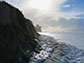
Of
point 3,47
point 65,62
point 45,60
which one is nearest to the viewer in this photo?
point 3,47

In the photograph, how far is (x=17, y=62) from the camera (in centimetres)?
1869

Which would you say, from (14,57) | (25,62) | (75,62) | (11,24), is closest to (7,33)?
(11,24)

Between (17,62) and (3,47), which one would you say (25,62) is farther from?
(3,47)

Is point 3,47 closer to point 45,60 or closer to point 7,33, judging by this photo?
point 7,33

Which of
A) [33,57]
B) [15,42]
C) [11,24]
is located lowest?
[33,57]

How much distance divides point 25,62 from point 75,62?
11.5 metres

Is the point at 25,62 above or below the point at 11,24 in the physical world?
below

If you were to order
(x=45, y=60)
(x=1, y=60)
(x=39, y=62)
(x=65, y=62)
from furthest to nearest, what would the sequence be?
(x=65, y=62)
(x=45, y=60)
(x=39, y=62)
(x=1, y=60)

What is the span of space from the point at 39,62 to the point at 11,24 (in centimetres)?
812

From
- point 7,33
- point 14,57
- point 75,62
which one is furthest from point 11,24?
point 75,62

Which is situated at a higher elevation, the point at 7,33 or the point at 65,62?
the point at 7,33

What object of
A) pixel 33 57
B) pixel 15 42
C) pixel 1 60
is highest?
pixel 15 42

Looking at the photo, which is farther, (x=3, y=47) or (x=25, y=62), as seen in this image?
(x=25, y=62)

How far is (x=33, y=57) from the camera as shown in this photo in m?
22.7
